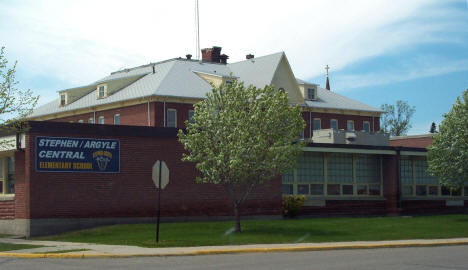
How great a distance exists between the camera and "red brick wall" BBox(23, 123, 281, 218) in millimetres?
29453

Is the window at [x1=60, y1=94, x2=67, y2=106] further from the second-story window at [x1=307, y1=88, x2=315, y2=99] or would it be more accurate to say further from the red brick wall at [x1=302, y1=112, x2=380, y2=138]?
the second-story window at [x1=307, y1=88, x2=315, y2=99]

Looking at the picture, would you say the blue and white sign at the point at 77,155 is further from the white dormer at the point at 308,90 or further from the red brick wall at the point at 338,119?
the white dormer at the point at 308,90

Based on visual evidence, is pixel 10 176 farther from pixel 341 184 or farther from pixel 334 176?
pixel 341 184

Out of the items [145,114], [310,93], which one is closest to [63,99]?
[145,114]

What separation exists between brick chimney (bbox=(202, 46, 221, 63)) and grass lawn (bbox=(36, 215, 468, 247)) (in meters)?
37.6

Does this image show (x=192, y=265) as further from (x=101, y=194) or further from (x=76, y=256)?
(x=101, y=194)

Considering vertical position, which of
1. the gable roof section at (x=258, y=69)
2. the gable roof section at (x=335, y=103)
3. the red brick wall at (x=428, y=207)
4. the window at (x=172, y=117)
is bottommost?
the red brick wall at (x=428, y=207)

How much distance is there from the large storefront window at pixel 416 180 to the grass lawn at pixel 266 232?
318 inches

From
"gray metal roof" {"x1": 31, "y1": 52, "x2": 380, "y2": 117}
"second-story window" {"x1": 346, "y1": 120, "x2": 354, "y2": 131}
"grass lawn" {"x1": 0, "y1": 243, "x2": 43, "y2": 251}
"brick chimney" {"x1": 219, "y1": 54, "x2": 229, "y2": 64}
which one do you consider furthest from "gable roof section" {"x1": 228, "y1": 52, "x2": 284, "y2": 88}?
"grass lawn" {"x1": 0, "y1": 243, "x2": 43, "y2": 251}

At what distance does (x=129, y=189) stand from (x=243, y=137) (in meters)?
7.11

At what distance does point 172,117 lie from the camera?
2188 inches

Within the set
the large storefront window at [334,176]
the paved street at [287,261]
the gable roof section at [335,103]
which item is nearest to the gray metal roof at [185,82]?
the gable roof section at [335,103]

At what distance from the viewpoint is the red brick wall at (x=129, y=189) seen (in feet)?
96.6

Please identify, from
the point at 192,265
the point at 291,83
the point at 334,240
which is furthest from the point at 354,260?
the point at 291,83
